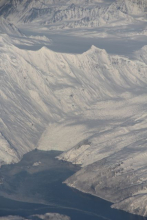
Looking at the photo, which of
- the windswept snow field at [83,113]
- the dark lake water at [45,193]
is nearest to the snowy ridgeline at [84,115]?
the windswept snow field at [83,113]

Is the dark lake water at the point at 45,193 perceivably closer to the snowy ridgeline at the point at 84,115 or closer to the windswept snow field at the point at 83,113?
the windswept snow field at the point at 83,113

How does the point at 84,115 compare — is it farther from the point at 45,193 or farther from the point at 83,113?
the point at 45,193

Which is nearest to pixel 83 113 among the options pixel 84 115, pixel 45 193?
pixel 84 115

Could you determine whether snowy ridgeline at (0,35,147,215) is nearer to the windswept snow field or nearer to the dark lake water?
the windswept snow field

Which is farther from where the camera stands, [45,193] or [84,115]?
[84,115]

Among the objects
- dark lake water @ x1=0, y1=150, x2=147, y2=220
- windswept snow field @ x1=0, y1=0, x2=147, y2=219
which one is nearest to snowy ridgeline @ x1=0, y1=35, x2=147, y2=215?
windswept snow field @ x1=0, y1=0, x2=147, y2=219

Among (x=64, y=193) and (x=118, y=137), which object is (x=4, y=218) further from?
(x=118, y=137)

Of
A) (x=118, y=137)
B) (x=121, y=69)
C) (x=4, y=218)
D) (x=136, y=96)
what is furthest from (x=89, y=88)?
(x=4, y=218)
